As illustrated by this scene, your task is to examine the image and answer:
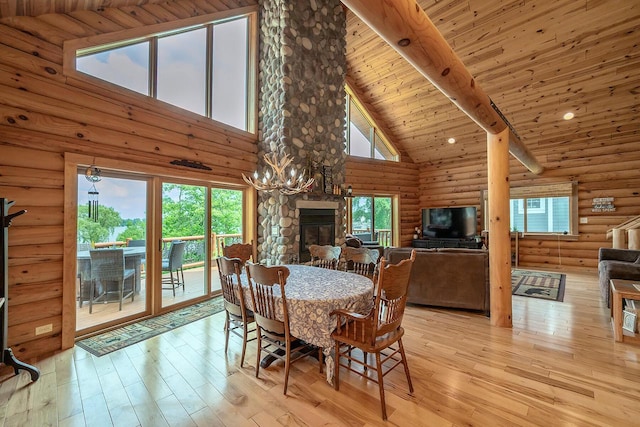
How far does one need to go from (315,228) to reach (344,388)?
3325 mm

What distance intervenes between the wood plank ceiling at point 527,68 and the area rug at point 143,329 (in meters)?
3.45

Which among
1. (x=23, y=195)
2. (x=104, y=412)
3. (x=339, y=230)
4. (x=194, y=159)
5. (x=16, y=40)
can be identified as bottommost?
(x=104, y=412)

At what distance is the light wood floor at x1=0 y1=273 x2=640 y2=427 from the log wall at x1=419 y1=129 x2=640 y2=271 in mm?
4832

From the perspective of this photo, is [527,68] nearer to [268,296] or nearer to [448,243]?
[448,243]

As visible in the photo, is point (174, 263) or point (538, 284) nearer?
point (174, 263)

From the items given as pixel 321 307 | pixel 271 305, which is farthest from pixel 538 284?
pixel 271 305

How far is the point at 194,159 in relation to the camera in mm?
4242

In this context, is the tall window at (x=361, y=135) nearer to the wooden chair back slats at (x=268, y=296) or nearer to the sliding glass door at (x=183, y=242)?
the sliding glass door at (x=183, y=242)

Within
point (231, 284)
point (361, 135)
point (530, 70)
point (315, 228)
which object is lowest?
point (231, 284)

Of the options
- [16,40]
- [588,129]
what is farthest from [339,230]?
[588,129]

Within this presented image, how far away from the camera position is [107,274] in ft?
11.4

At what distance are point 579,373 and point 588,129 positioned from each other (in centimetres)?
653

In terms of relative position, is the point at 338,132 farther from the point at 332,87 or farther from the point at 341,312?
the point at 341,312

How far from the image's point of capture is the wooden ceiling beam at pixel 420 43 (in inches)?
51.3
